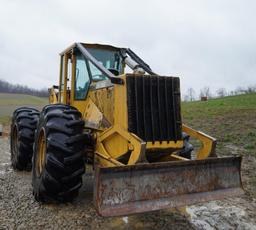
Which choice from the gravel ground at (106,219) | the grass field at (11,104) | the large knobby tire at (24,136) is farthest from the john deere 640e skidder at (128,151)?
the grass field at (11,104)

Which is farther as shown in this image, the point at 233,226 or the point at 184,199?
the point at 233,226

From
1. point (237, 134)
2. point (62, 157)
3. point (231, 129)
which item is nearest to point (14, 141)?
point (62, 157)

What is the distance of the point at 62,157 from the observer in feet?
14.5

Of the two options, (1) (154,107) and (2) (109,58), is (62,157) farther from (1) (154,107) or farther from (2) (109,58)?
(2) (109,58)

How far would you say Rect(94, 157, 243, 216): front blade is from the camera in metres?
3.52

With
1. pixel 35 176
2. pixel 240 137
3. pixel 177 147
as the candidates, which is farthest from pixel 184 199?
pixel 240 137

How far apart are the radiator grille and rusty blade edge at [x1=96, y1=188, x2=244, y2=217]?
0.88 meters

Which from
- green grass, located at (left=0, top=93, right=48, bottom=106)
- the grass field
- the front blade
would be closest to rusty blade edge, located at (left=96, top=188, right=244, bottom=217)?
the front blade

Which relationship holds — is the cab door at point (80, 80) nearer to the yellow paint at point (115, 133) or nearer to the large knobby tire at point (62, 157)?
the yellow paint at point (115, 133)

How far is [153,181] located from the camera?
378 centimetres

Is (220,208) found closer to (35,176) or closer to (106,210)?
(106,210)

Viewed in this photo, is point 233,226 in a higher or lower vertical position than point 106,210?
lower

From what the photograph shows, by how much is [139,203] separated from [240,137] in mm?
7194

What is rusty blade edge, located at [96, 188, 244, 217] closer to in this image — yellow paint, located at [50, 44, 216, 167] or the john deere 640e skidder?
the john deere 640e skidder
